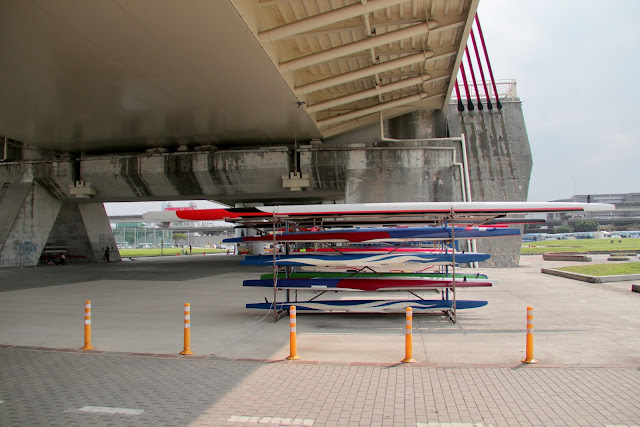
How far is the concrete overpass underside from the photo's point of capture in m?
13.3

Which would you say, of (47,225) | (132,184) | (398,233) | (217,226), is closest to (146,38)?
(398,233)

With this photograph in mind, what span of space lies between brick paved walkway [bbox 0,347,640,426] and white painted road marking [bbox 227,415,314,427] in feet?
0.04

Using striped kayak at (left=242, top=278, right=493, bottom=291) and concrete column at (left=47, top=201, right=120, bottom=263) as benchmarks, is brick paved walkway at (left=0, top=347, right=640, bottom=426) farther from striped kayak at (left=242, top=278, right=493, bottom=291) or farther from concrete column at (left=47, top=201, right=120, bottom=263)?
concrete column at (left=47, top=201, right=120, bottom=263)

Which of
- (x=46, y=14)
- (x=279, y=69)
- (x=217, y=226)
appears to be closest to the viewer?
(x=46, y=14)

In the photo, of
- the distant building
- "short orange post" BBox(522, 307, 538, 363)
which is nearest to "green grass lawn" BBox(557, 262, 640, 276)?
"short orange post" BBox(522, 307, 538, 363)

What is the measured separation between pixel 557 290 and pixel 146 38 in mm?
16531

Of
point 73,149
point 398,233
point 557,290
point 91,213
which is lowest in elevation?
point 557,290

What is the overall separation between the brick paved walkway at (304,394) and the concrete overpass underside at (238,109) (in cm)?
891

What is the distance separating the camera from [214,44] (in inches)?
538

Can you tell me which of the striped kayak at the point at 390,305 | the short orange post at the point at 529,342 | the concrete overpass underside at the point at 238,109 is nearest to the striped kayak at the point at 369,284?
the striped kayak at the point at 390,305

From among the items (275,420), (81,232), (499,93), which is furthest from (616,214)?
(275,420)

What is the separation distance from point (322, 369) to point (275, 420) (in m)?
2.04

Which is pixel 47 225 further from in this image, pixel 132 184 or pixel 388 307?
pixel 388 307

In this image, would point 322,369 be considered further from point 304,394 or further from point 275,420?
point 275,420
